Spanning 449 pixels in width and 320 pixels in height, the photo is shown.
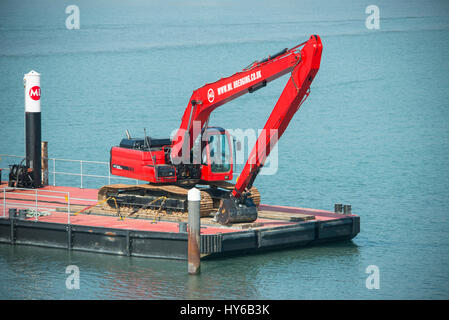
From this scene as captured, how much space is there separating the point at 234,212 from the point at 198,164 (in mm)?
2723

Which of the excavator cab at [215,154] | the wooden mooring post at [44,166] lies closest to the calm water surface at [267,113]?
the excavator cab at [215,154]

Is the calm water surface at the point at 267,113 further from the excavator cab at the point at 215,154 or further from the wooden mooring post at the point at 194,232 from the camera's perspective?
the excavator cab at the point at 215,154

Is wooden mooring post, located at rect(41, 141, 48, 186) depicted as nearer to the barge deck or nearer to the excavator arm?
the barge deck

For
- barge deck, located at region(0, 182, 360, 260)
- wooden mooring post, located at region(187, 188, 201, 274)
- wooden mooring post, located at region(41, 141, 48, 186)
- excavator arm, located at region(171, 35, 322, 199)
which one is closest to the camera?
wooden mooring post, located at region(187, 188, 201, 274)

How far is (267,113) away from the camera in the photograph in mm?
62125

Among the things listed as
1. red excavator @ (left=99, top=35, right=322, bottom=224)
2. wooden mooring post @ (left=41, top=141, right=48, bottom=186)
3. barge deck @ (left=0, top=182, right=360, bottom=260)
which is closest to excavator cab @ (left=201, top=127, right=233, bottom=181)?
red excavator @ (left=99, top=35, right=322, bottom=224)

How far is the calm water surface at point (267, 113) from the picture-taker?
2511 cm

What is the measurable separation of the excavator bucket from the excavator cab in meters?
1.88

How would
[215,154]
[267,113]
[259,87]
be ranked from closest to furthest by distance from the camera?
1. [259,87]
2. [215,154]
3. [267,113]

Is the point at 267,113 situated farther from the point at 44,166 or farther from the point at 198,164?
the point at 198,164

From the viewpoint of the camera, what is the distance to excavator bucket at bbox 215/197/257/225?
26.5 m

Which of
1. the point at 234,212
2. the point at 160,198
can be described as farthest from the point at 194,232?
the point at 160,198

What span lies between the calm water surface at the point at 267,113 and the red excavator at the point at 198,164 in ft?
7.04
